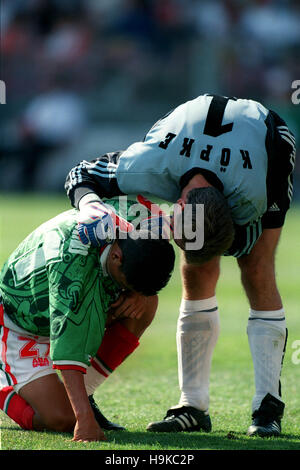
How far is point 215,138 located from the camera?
3777 millimetres

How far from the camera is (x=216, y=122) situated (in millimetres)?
3836

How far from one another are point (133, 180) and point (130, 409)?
3.84 feet

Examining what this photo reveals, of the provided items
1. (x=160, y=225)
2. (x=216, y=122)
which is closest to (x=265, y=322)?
(x=160, y=225)

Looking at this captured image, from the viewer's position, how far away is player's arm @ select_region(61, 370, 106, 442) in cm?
340

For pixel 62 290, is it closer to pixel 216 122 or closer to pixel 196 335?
pixel 196 335

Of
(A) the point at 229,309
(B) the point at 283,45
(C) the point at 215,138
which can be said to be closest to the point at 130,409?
(C) the point at 215,138

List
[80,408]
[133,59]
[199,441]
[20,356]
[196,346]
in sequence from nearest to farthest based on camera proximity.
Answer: [80,408], [199,441], [20,356], [196,346], [133,59]

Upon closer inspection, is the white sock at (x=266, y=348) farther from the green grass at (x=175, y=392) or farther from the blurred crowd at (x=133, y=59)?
the blurred crowd at (x=133, y=59)

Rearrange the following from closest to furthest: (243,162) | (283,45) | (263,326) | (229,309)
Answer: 1. (243,162)
2. (263,326)
3. (229,309)
4. (283,45)

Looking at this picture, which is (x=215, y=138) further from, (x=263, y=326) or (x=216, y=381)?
(x=216, y=381)

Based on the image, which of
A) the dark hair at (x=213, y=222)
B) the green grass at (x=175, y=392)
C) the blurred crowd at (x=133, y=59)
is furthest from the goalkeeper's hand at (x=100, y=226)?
the blurred crowd at (x=133, y=59)

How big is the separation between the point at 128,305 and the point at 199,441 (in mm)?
657

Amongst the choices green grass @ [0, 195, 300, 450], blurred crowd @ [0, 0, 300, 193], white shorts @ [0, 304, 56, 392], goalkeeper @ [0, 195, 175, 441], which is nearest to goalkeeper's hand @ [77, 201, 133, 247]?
goalkeeper @ [0, 195, 175, 441]
